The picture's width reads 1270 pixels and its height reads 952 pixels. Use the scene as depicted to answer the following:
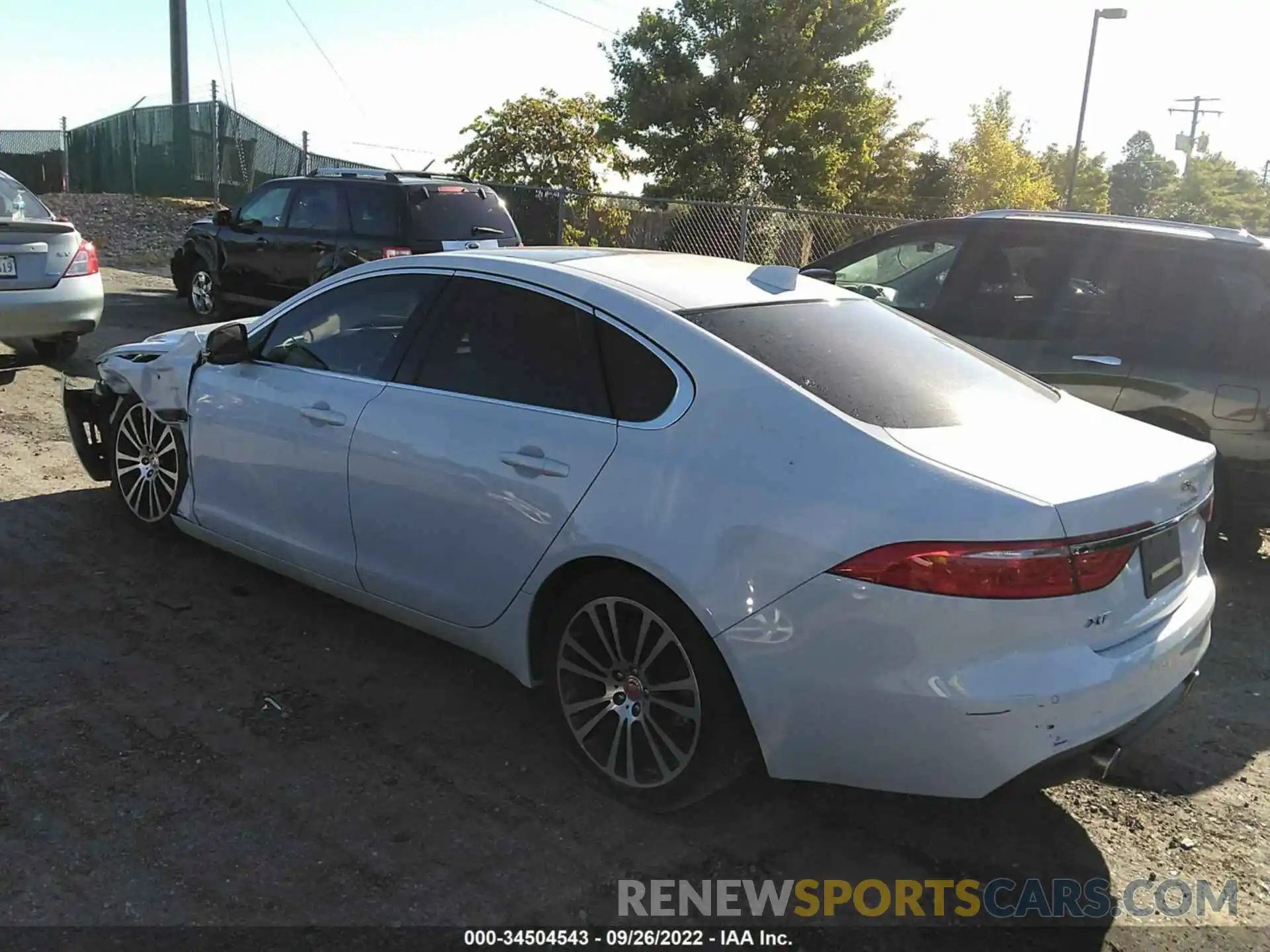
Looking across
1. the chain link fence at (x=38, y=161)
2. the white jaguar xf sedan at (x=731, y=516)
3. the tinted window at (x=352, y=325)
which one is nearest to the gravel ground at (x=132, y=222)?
the chain link fence at (x=38, y=161)

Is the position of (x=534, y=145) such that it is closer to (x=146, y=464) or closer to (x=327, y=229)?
(x=327, y=229)

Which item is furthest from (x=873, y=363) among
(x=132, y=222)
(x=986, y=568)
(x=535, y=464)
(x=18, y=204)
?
(x=132, y=222)

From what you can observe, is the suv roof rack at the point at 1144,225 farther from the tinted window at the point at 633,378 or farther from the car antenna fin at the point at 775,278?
the tinted window at the point at 633,378

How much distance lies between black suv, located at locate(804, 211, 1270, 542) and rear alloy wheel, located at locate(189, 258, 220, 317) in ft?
29.0

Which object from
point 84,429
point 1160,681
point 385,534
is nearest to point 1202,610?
point 1160,681

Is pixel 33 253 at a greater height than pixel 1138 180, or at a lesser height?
lesser

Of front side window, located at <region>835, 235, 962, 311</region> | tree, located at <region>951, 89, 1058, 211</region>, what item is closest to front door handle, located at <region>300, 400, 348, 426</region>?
front side window, located at <region>835, 235, 962, 311</region>

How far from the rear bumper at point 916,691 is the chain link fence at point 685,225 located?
11.3m

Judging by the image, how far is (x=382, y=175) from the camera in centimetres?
1049

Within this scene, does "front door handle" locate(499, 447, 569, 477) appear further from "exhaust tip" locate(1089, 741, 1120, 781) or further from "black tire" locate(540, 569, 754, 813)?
"exhaust tip" locate(1089, 741, 1120, 781)

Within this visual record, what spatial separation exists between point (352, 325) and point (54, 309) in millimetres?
5289

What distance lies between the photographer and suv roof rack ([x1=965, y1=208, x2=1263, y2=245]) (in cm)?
554

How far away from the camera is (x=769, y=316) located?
139 inches

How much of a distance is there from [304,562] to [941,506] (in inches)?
103
